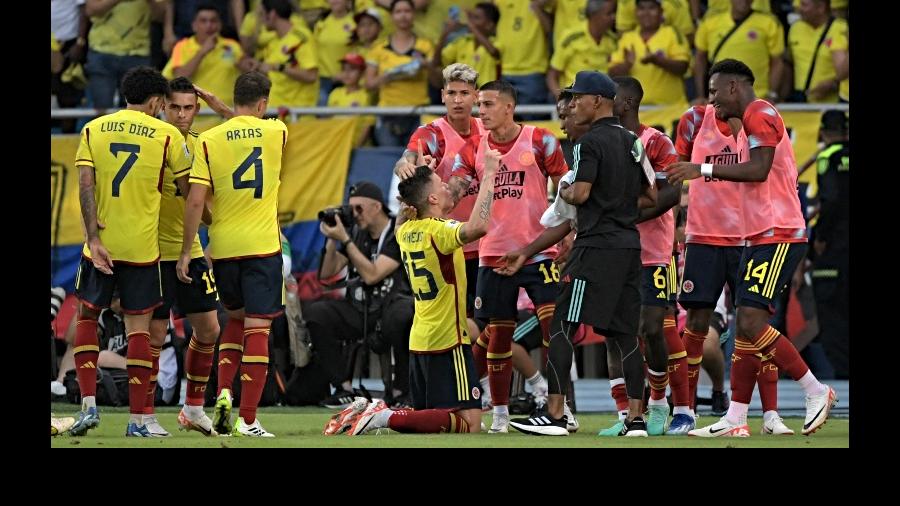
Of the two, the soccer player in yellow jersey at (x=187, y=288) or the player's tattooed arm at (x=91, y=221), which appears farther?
the soccer player in yellow jersey at (x=187, y=288)

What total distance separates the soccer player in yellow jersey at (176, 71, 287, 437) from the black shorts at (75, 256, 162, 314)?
11.2 inches

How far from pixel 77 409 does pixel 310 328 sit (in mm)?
2393

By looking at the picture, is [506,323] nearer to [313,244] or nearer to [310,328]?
[310,328]

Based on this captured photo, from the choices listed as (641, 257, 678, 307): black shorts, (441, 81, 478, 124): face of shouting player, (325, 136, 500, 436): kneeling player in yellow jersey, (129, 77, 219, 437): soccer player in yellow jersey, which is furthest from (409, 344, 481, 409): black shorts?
(441, 81, 478, 124): face of shouting player

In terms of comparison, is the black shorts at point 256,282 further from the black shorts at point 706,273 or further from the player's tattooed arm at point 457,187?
the black shorts at point 706,273

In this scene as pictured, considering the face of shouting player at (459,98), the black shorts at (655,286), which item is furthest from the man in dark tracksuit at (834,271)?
the face of shouting player at (459,98)

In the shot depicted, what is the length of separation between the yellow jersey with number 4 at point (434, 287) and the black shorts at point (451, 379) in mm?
61

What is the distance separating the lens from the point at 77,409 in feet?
42.7

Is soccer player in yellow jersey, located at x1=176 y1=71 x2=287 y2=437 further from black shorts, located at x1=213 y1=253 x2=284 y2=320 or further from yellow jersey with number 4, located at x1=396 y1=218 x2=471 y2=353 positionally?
yellow jersey with number 4, located at x1=396 y1=218 x2=471 y2=353

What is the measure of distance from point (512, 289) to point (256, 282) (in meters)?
1.96

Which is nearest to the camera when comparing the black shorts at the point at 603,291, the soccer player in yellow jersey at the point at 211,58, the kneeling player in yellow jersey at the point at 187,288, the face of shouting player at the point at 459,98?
the black shorts at the point at 603,291

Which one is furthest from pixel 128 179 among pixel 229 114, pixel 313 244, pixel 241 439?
pixel 313 244

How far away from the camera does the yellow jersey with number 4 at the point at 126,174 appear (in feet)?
31.8

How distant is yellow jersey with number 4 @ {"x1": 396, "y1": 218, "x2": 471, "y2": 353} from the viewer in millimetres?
9938
